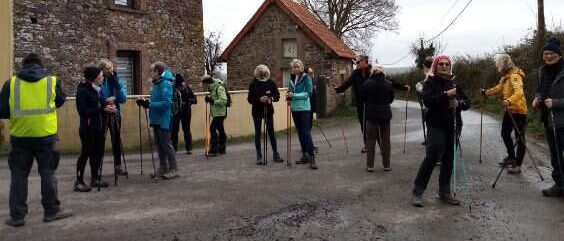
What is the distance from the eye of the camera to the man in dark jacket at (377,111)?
9.30m

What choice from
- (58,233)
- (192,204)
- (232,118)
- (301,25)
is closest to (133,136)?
(232,118)

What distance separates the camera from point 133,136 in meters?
14.5

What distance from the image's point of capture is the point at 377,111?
930cm

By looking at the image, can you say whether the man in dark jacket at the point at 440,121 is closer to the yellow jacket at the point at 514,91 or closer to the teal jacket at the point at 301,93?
the yellow jacket at the point at 514,91

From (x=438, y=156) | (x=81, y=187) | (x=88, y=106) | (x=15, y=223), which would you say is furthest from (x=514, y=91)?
(x=15, y=223)

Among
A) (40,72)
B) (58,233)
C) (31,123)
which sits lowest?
(58,233)

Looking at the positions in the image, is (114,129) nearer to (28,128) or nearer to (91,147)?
(91,147)

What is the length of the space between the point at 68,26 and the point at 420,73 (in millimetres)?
33042

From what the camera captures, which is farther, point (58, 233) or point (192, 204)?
point (192, 204)

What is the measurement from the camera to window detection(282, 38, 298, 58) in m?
28.0

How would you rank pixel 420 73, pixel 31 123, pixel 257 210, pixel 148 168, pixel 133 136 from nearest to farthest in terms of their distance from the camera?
pixel 31 123, pixel 257 210, pixel 148 168, pixel 133 136, pixel 420 73

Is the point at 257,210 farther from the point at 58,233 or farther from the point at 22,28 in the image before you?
the point at 22,28

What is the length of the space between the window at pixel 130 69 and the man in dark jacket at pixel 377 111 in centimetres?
1137

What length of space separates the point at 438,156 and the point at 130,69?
14.2 metres
